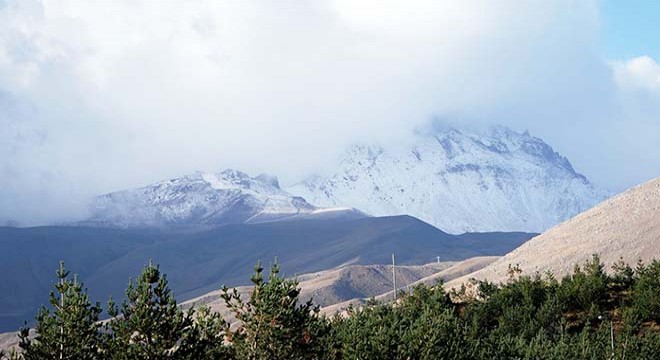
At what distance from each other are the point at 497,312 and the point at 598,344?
10.8m

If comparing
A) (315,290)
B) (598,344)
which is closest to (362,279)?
(315,290)

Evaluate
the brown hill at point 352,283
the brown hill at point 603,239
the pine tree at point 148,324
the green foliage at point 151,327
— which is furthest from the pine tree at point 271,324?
the brown hill at point 352,283

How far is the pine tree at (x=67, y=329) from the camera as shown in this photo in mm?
20250

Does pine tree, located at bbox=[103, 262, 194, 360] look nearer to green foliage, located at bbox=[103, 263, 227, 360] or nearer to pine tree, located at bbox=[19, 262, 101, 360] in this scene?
green foliage, located at bbox=[103, 263, 227, 360]

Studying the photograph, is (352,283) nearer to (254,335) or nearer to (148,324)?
(254,335)

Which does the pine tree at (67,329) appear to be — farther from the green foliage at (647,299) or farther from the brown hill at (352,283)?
the brown hill at (352,283)

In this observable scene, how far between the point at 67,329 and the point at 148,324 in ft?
6.26

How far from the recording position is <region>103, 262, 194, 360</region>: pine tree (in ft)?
66.6

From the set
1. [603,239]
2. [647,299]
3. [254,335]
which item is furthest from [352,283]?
[254,335]

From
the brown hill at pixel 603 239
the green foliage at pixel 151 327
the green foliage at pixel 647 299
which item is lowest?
the green foliage at pixel 647 299

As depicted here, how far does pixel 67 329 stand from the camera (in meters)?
20.4

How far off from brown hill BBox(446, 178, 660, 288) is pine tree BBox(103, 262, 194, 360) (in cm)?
6190

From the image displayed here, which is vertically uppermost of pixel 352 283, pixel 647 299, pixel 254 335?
pixel 352 283

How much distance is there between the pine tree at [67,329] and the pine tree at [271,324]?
3.31m
